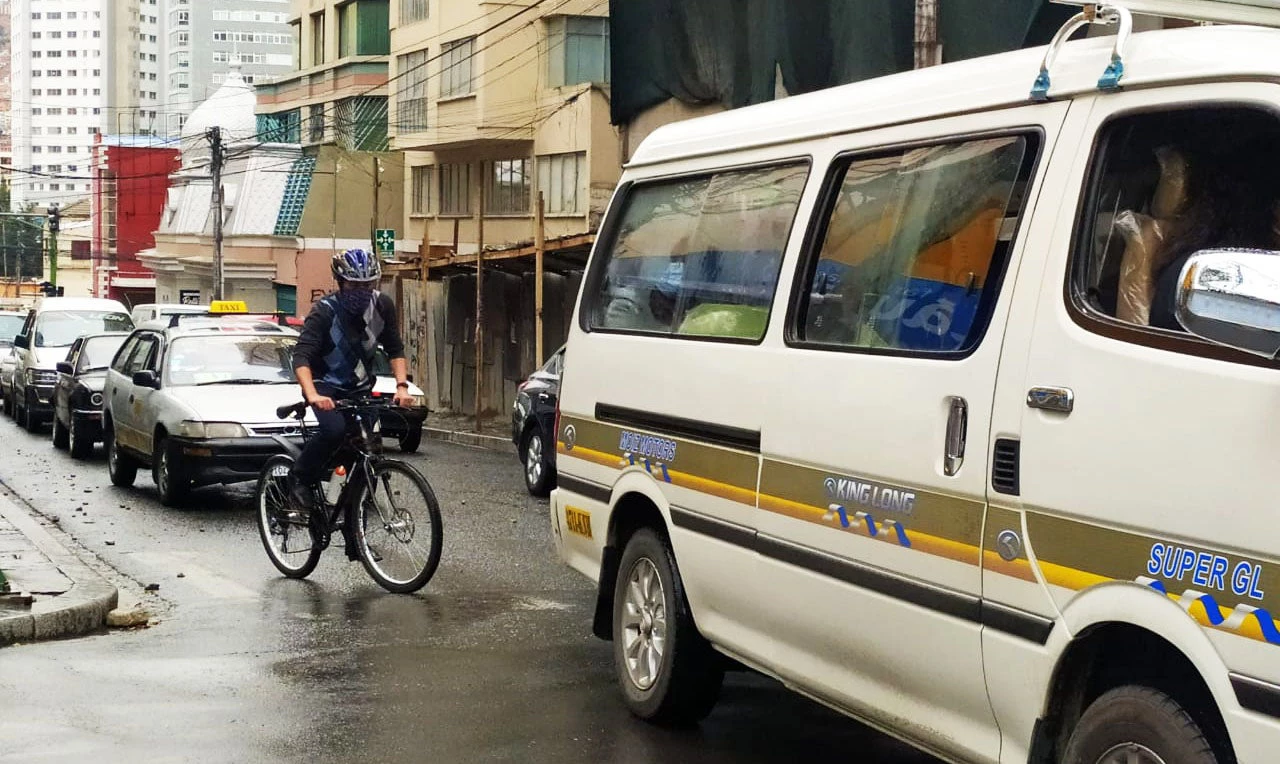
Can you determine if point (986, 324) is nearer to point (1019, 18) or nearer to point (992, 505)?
point (992, 505)

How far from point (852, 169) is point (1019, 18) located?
13.1m

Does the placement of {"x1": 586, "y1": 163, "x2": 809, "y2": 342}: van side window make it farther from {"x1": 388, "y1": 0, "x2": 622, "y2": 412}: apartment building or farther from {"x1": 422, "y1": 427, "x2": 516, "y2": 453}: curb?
{"x1": 388, "y1": 0, "x2": 622, "y2": 412}: apartment building

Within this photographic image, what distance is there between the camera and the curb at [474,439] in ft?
81.9

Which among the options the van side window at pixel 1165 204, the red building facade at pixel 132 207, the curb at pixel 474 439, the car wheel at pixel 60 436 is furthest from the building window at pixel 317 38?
the van side window at pixel 1165 204

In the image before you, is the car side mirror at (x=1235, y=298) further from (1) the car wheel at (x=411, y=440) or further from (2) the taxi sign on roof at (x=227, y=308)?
(2) the taxi sign on roof at (x=227, y=308)

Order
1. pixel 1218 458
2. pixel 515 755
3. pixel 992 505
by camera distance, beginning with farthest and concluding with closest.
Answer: pixel 515 755, pixel 992 505, pixel 1218 458

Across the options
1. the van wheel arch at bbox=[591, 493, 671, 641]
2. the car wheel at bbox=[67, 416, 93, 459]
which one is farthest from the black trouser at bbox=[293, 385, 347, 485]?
the car wheel at bbox=[67, 416, 93, 459]

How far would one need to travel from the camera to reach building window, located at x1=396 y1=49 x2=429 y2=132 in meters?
43.2

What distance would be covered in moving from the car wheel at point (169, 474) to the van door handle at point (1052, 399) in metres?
11.1

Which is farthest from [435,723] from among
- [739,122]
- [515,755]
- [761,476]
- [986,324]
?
[986,324]

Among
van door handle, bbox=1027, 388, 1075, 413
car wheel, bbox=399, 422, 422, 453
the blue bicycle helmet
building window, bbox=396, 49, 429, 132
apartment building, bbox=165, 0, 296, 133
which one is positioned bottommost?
car wheel, bbox=399, 422, 422, 453

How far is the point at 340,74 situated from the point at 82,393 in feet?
126

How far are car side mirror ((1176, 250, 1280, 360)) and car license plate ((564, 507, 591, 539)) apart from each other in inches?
155

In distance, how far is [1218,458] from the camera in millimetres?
3709
